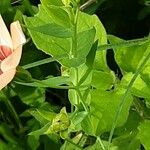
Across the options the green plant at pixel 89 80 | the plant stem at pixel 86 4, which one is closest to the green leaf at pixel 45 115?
the green plant at pixel 89 80

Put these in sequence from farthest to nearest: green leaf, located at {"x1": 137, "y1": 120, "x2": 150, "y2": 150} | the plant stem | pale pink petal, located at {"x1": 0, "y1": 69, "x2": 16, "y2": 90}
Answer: the plant stem, green leaf, located at {"x1": 137, "y1": 120, "x2": 150, "y2": 150}, pale pink petal, located at {"x1": 0, "y1": 69, "x2": 16, "y2": 90}

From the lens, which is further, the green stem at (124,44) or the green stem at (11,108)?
the green stem at (11,108)

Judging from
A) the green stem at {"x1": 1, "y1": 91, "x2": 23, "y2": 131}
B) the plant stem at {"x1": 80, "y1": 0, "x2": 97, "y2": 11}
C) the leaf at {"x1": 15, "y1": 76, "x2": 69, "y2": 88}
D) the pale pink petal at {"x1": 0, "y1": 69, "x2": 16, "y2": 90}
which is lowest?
the green stem at {"x1": 1, "y1": 91, "x2": 23, "y2": 131}

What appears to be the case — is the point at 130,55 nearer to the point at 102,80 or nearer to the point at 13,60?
the point at 102,80

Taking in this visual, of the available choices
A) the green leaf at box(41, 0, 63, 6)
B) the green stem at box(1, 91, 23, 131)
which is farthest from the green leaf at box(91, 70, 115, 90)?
the green stem at box(1, 91, 23, 131)

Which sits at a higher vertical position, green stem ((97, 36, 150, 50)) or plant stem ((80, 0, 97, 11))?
green stem ((97, 36, 150, 50))

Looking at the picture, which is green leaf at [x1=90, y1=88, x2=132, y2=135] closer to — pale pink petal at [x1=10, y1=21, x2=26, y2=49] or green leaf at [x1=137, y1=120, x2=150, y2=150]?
green leaf at [x1=137, y1=120, x2=150, y2=150]

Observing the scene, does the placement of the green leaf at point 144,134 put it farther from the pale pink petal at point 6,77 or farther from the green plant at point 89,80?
the pale pink petal at point 6,77

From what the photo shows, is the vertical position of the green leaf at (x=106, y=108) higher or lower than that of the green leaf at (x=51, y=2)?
lower
